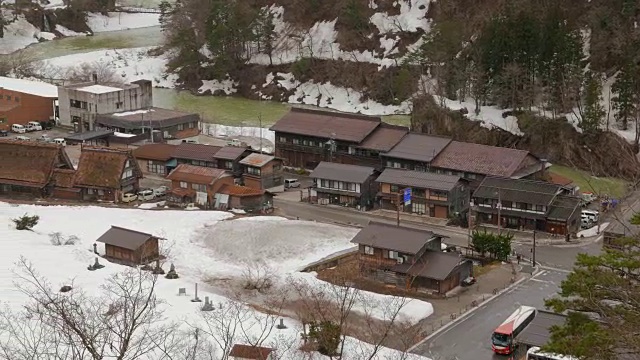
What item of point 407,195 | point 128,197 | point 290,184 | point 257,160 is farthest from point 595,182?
point 128,197

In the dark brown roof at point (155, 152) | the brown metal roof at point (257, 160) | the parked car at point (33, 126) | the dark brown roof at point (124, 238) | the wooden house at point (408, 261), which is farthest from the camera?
the parked car at point (33, 126)

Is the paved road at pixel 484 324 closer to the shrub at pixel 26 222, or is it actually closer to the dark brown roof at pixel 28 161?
the shrub at pixel 26 222

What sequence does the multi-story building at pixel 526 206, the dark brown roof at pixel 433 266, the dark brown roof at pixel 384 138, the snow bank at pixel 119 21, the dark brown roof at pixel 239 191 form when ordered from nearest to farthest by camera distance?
the dark brown roof at pixel 433 266
the multi-story building at pixel 526 206
the dark brown roof at pixel 239 191
the dark brown roof at pixel 384 138
the snow bank at pixel 119 21

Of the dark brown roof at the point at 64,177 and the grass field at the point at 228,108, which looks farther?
the grass field at the point at 228,108

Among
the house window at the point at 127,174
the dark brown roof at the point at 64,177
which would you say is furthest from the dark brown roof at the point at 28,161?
the house window at the point at 127,174

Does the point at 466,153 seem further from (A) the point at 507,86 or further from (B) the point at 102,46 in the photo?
(B) the point at 102,46
